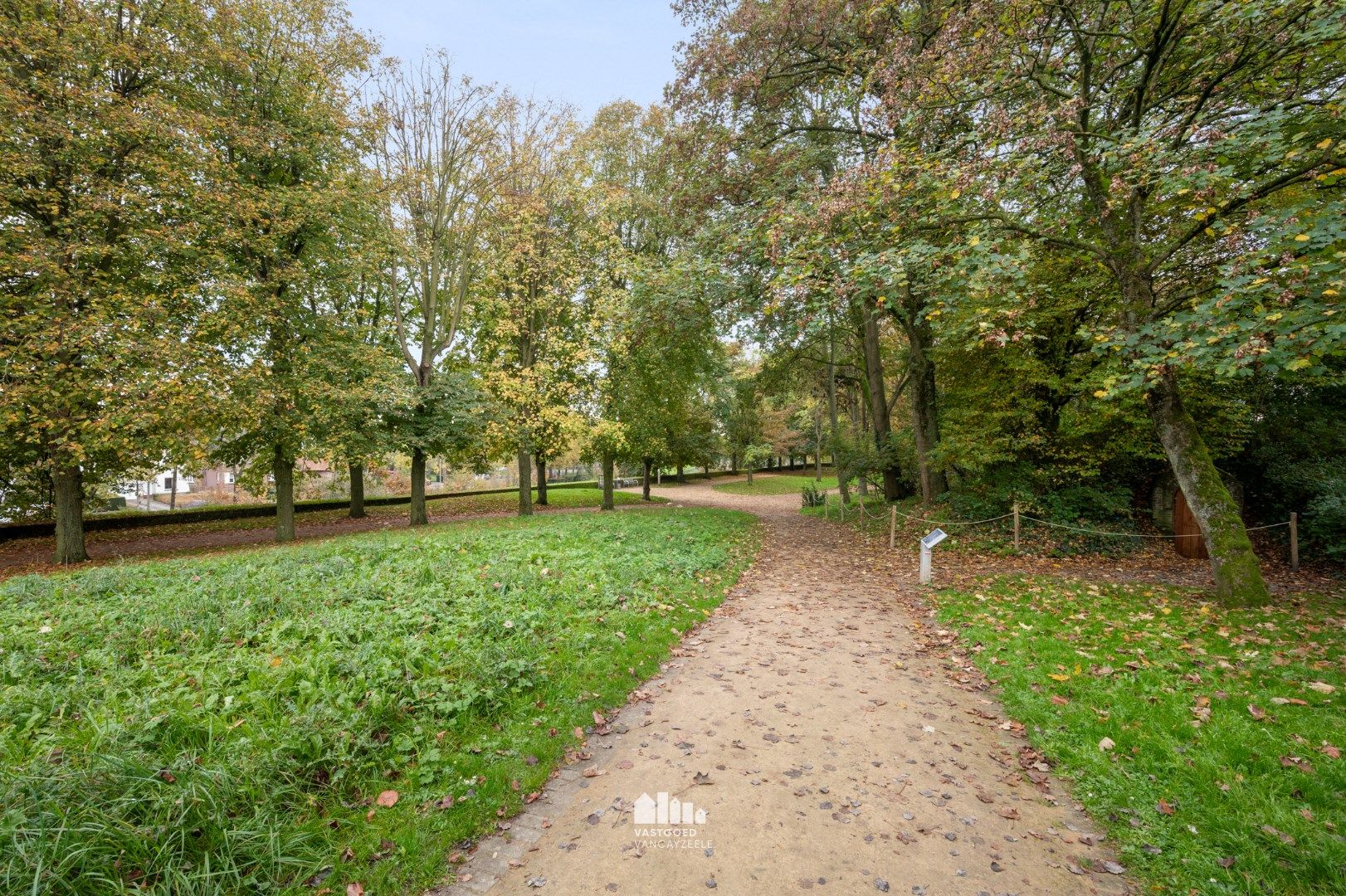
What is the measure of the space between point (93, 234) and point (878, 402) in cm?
2072

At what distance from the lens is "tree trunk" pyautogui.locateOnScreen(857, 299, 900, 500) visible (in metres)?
17.2

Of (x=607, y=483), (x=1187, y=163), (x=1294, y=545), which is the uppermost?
(x=1187, y=163)

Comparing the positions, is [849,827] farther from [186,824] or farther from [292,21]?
[292,21]

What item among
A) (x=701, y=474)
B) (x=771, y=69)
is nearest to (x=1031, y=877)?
(x=771, y=69)

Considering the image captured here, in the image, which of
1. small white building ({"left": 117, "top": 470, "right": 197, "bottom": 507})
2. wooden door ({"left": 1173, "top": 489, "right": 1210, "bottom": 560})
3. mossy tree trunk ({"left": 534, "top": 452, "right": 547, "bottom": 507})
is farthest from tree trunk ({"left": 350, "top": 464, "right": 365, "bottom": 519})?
A: wooden door ({"left": 1173, "top": 489, "right": 1210, "bottom": 560})

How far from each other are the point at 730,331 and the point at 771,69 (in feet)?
20.0

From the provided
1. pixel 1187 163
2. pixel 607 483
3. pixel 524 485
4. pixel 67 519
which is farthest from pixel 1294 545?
pixel 67 519

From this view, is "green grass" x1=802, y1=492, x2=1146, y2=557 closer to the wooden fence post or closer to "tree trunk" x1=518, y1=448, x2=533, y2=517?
the wooden fence post

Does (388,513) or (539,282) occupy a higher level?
(539,282)

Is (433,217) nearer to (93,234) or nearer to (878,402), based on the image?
(93,234)

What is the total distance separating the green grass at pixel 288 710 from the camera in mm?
2598

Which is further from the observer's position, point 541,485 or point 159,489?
point 159,489
